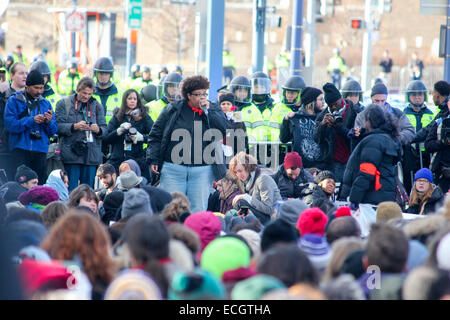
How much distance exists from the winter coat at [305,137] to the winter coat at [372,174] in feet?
6.59

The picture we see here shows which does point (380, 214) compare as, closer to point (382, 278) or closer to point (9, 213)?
point (382, 278)

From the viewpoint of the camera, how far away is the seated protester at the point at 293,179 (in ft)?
30.2

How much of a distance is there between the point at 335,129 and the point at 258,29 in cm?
826

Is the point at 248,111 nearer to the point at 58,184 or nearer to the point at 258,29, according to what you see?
the point at 58,184

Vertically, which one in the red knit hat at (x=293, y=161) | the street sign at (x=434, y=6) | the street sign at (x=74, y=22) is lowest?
the red knit hat at (x=293, y=161)

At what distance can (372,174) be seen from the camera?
26.2 feet

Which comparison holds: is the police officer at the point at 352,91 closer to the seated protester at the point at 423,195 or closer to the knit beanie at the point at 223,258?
the seated protester at the point at 423,195

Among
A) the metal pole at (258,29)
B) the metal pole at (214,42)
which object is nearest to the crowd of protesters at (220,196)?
the metal pole at (214,42)

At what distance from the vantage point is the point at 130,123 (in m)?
10.6

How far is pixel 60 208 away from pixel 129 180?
185 cm

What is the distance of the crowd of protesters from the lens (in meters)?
4.34

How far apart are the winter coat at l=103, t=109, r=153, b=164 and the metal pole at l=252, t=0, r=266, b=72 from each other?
24.9 ft

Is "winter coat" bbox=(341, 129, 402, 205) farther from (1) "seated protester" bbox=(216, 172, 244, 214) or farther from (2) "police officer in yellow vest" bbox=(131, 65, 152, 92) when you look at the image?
(2) "police officer in yellow vest" bbox=(131, 65, 152, 92)

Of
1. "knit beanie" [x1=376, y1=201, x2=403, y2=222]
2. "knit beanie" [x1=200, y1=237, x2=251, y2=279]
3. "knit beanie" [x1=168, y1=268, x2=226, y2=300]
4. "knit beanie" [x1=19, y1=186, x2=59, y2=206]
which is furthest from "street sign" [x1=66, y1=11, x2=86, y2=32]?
"knit beanie" [x1=168, y1=268, x2=226, y2=300]
